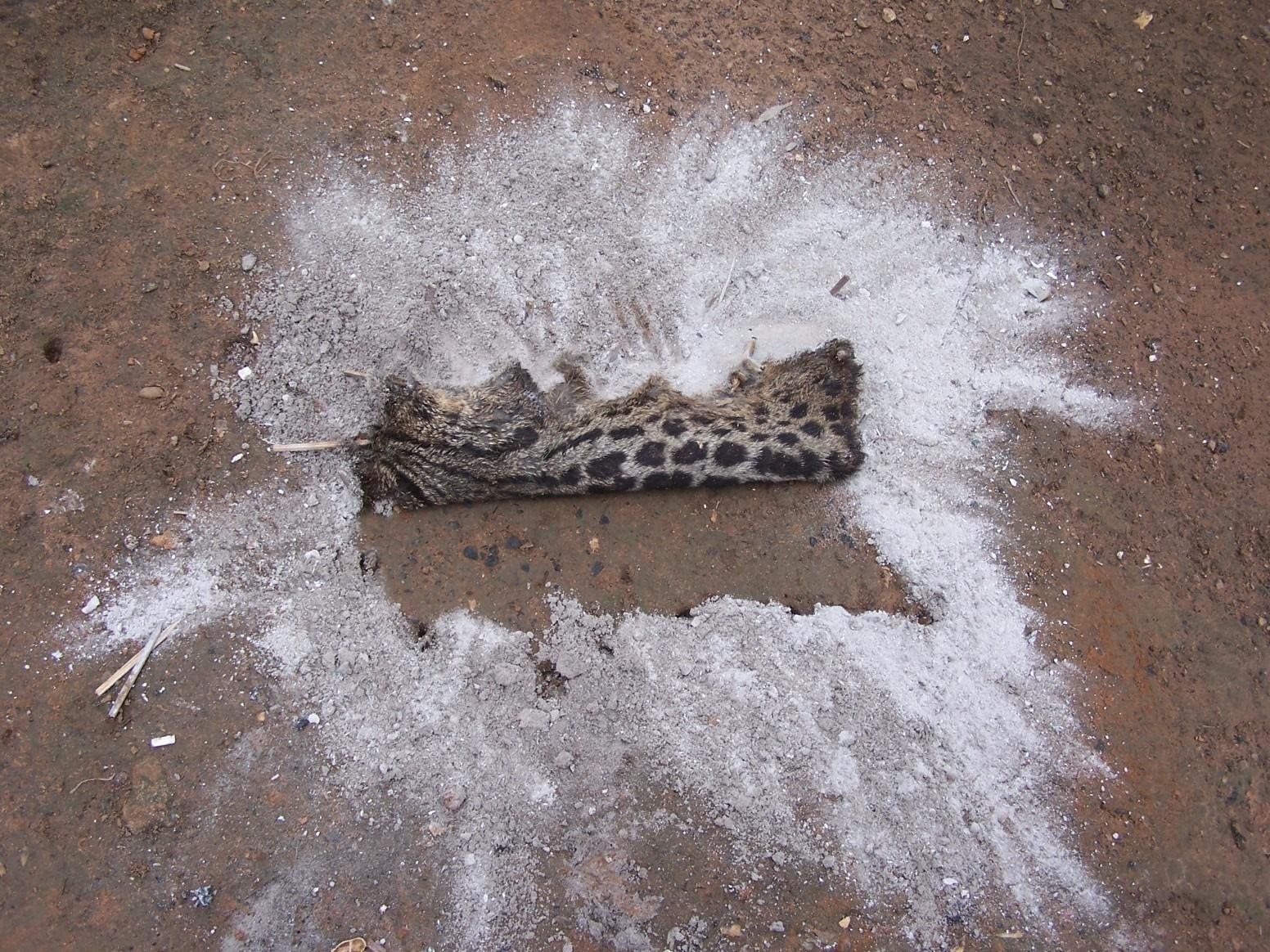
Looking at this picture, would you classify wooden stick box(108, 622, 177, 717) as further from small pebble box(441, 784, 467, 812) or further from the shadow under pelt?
small pebble box(441, 784, 467, 812)

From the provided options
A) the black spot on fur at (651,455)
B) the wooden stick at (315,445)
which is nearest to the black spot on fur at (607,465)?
the black spot on fur at (651,455)

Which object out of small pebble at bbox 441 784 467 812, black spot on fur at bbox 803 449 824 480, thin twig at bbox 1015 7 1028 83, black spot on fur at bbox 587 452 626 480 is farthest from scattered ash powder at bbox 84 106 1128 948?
thin twig at bbox 1015 7 1028 83

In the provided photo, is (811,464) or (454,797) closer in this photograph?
(454,797)

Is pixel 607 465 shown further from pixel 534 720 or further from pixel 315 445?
pixel 315 445

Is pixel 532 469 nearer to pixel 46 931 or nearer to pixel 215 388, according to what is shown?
pixel 215 388

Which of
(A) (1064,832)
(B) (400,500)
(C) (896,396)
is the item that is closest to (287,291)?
(B) (400,500)

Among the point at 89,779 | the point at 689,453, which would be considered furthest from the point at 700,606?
the point at 89,779
